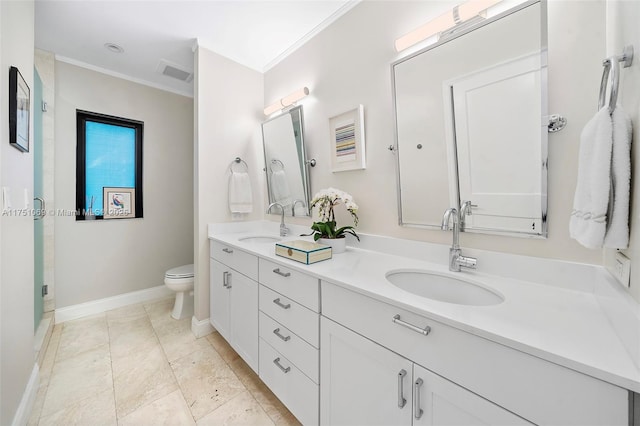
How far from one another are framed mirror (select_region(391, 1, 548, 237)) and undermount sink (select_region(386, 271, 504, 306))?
27 cm

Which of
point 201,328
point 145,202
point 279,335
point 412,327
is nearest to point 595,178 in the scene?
point 412,327

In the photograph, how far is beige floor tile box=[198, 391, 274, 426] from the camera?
4.19ft

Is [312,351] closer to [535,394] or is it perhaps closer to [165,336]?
[535,394]

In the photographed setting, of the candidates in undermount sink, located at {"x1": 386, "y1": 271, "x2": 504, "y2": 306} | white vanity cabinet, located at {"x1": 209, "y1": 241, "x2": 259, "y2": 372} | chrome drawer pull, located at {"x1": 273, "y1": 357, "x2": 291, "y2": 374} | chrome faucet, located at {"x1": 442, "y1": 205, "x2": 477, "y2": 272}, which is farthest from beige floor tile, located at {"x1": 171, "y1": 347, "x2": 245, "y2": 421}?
chrome faucet, located at {"x1": 442, "y1": 205, "x2": 477, "y2": 272}

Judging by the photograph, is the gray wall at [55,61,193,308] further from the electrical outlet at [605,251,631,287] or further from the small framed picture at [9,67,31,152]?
the electrical outlet at [605,251,631,287]

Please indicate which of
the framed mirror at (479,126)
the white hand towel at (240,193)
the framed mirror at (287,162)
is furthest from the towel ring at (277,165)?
the framed mirror at (479,126)

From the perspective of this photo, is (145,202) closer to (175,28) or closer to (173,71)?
(173,71)

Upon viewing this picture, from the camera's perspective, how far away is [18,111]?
3.86ft

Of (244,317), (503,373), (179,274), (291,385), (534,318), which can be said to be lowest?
(291,385)

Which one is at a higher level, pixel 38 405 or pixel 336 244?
pixel 336 244

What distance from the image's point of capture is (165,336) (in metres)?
2.07

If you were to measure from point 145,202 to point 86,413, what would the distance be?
197cm

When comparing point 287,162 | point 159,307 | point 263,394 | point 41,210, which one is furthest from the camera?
point 159,307

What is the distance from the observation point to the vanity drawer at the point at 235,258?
1.53 meters
